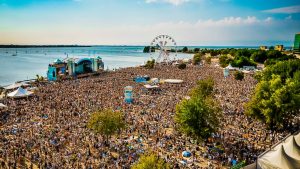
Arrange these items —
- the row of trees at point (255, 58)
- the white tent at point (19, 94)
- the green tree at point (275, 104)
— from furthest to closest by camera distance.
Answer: the row of trees at point (255, 58)
the white tent at point (19, 94)
the green tree at point (275, 104)

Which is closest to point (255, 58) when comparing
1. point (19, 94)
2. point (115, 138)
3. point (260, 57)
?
point (260, 57)

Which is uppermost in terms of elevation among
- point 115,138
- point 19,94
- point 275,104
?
point 275,104

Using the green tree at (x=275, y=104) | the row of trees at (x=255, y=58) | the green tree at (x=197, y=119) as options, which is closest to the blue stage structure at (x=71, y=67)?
the row of trees at (x=255, y=58)

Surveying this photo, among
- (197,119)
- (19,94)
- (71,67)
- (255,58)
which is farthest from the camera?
(255,58)

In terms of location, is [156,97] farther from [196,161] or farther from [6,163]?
[6,163]

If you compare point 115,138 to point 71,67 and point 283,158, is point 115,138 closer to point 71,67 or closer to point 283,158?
point 283,158

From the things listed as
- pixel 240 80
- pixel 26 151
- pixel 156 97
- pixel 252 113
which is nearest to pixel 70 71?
pixel 156 97

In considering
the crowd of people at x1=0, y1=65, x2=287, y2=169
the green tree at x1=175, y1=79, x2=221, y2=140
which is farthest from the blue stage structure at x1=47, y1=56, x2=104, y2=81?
the green tree at x1=175, y1=79, x2=221, y2=140

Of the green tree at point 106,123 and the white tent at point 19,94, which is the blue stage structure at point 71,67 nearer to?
the white tent at point 19,94
